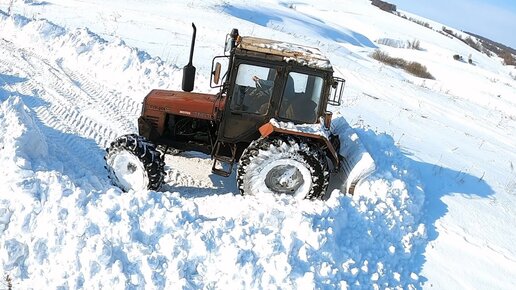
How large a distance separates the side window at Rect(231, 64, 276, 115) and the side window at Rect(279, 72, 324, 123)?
217 millimetres

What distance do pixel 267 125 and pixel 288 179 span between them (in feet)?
2.49

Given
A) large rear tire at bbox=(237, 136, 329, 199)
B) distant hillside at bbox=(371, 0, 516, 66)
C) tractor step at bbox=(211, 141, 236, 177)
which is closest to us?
large rear tire at bbox=(237, 136, 329, 199)

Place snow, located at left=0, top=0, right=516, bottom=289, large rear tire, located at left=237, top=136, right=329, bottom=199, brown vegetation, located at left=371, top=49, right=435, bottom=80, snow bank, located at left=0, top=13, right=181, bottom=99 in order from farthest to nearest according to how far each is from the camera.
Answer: brown vegetation, located at left=371, top=49, right=435, bottom=80
snow bank, located at left=0, top=13, right=181, bottom=99
large rear tire, located at left=237, top=136, right=329, bottom=199
snow, located at left=0, top=0, right=516, bottom=289

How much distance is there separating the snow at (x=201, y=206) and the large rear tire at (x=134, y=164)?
275mm

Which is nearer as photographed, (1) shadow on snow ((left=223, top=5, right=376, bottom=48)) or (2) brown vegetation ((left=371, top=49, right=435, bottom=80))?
(2) brown vegetation ((left=371, top=49, right=435, bottom=80))

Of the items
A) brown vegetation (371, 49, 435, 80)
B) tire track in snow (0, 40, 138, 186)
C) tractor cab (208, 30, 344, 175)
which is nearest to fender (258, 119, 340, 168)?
tractor cab (208, 30, 344, 175)

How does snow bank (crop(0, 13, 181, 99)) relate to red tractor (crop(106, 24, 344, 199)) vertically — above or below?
below

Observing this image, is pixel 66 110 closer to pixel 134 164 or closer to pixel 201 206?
pixel 134 164

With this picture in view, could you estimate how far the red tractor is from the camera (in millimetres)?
5660

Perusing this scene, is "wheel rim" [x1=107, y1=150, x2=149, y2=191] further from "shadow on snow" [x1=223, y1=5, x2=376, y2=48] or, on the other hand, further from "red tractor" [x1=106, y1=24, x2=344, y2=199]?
"shadow on snow" [x1=223, y1=5, x2=376, y2=48]

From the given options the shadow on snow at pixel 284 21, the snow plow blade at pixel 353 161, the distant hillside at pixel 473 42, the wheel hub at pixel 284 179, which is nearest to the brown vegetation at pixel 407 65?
the shadow on snow at pixel 284 21

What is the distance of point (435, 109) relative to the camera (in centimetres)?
1348

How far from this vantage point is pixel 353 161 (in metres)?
6.21

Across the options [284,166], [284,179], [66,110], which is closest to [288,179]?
[284,179]
